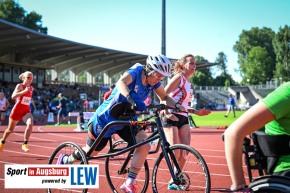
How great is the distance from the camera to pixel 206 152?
9719 millimetres

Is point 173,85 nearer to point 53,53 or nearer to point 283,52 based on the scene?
point 53,53

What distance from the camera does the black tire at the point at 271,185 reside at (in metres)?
1.94

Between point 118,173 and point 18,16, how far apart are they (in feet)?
241

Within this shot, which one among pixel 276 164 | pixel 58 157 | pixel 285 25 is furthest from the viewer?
pixel 285 25

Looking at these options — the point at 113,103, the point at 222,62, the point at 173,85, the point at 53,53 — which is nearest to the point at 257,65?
the point at 222,62

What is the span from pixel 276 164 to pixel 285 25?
92.2 m

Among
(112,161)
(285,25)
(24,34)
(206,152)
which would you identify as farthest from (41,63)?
(285,25)

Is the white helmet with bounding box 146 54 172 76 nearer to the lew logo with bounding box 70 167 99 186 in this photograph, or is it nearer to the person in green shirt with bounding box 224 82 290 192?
the lew logo with bounding box 70 167 99 186

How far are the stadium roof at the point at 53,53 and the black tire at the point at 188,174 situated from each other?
108 feet

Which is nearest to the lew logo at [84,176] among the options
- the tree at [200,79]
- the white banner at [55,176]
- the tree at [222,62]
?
the white banner at [55,176]

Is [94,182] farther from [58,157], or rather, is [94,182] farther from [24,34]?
[24,34]

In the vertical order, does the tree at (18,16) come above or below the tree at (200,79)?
above

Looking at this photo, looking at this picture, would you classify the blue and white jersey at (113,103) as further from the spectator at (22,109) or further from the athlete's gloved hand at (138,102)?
the spectator at (22,109)

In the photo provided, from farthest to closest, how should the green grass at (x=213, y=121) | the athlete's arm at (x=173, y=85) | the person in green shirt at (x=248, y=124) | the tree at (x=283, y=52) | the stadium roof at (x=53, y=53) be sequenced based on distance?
the tree at (x=283, y=52) → the stadium roof at (x=53, y=53) → the green grass at (x=213, y=121) → the athlete's arm at (x=173, y=85) → the person in green shirt at (x=248, y=124)
